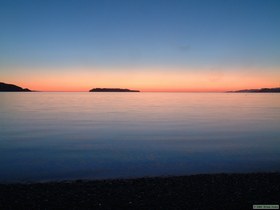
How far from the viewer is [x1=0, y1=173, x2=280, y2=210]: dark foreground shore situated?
31.4ft

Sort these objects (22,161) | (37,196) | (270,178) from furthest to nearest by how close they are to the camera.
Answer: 1. (22,161)
2. (270,178)
3. (37,196)

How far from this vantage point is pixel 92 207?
30.7ft

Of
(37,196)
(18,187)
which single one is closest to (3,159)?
(18,187)

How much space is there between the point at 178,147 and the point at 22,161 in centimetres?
1119

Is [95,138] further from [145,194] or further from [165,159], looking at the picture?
[145,194]

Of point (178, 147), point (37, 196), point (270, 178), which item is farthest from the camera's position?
point (178, 147)

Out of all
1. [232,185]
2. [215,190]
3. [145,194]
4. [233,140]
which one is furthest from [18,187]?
[233,140]

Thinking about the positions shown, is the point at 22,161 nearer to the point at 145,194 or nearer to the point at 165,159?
the point at 165,159

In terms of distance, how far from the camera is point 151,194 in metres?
10.6

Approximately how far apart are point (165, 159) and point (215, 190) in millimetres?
7468

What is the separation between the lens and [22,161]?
17.9 meters

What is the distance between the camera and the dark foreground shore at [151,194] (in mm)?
9586

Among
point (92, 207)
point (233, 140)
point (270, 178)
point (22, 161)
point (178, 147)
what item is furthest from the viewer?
point (233, 140)

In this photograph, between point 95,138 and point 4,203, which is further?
point 95,138
